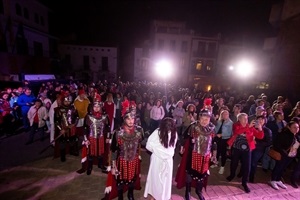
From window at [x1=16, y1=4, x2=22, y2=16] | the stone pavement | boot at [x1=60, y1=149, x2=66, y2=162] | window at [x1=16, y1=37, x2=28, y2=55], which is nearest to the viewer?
the stone pavement

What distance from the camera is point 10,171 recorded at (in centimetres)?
624

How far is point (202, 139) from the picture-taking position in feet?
Result: 16.3

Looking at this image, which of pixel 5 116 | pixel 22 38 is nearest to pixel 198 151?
pixel 5 116

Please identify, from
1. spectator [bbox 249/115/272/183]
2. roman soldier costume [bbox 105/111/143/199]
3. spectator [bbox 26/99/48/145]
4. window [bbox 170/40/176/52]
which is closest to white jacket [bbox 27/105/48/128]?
spectator [bbox 26/99/48/145]

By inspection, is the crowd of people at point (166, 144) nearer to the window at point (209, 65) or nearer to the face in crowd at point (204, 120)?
the face in crowd at point (204, 120)

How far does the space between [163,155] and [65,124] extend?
386cm

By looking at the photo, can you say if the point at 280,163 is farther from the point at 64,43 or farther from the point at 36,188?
the point at 64,43

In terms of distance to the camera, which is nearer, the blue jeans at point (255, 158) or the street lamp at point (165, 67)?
the blue jeans at point (255, 158)

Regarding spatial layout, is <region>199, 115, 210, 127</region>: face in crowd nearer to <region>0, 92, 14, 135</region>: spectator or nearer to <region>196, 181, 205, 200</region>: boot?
<region>196, 181, 205, 200</region>: boot

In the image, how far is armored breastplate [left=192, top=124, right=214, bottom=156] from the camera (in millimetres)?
4957

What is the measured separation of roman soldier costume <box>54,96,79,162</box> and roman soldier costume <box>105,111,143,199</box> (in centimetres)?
275

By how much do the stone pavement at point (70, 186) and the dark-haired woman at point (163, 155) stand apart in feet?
3.64

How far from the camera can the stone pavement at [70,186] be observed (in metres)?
5.22

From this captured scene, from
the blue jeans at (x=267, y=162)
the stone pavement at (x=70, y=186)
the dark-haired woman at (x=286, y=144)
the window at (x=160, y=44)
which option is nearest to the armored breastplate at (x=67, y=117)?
the stone pavement at (x=70, y=186)
